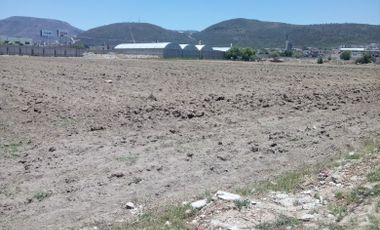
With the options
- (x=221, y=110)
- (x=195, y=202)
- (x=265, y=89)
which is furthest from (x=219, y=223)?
(x=265, y=89)

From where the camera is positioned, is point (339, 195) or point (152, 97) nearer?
point (339, 195)

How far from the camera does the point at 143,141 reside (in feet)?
37.0

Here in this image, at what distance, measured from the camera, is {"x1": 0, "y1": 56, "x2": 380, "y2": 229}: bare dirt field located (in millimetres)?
8133

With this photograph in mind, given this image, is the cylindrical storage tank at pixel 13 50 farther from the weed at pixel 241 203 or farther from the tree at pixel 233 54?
the weed at pixel 241 203

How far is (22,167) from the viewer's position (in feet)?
31.3

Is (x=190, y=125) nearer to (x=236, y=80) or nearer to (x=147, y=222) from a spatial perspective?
(x=147, y=222)

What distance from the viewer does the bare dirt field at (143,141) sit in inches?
320

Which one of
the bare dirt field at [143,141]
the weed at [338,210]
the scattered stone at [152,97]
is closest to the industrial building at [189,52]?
the bare dirt field at [143,141]

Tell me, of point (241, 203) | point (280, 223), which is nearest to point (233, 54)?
point (241, 203)

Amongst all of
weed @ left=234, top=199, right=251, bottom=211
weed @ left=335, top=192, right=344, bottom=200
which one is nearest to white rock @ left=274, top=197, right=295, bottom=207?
weed @ left=234, top=199, right=251, bottom=211

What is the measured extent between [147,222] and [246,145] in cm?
453

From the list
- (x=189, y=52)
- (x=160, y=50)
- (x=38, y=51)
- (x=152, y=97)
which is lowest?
(x=189, y=52)

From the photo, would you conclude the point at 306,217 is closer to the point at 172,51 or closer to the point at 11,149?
the point at 11,149

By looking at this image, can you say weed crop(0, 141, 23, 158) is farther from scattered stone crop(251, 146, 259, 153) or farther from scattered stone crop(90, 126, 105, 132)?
scattered stone crop(251, 146, 259, 153)
